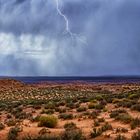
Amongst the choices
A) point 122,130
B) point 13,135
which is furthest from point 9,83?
point 122,130

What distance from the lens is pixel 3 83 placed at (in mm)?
118438

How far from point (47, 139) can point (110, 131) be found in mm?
3335

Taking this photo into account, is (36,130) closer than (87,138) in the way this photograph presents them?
No

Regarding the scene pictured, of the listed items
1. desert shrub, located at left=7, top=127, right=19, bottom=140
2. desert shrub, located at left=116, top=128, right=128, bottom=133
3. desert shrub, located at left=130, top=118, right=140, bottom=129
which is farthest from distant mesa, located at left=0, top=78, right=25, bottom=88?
desert shrub, located at left=116, top=128, right=128, bottom=133

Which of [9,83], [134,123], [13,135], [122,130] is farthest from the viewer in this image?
[9,83]

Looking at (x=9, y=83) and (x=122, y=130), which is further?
(x=9, y=83)

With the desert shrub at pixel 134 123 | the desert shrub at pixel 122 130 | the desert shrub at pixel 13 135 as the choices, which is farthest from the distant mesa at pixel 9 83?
the desert shrub at pixel 122 130

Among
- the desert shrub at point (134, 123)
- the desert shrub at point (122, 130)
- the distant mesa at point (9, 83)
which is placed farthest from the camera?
the distant mesa at point (9, 83)

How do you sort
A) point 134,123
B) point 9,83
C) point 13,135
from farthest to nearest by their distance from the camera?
1. point 9,83
2. point 134,123
3. point 13,135

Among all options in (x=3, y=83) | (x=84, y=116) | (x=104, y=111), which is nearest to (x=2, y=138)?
(x=84, y=116)

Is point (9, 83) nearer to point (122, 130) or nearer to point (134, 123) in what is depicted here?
point (134, 123)

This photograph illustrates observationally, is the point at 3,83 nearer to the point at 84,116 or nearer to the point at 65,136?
the point at 84,116

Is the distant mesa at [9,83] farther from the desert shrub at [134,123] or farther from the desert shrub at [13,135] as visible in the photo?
the desert shrub at [134,123]

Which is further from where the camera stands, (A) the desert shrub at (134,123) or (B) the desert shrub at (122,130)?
(A) the desert shrub at (134,123)
